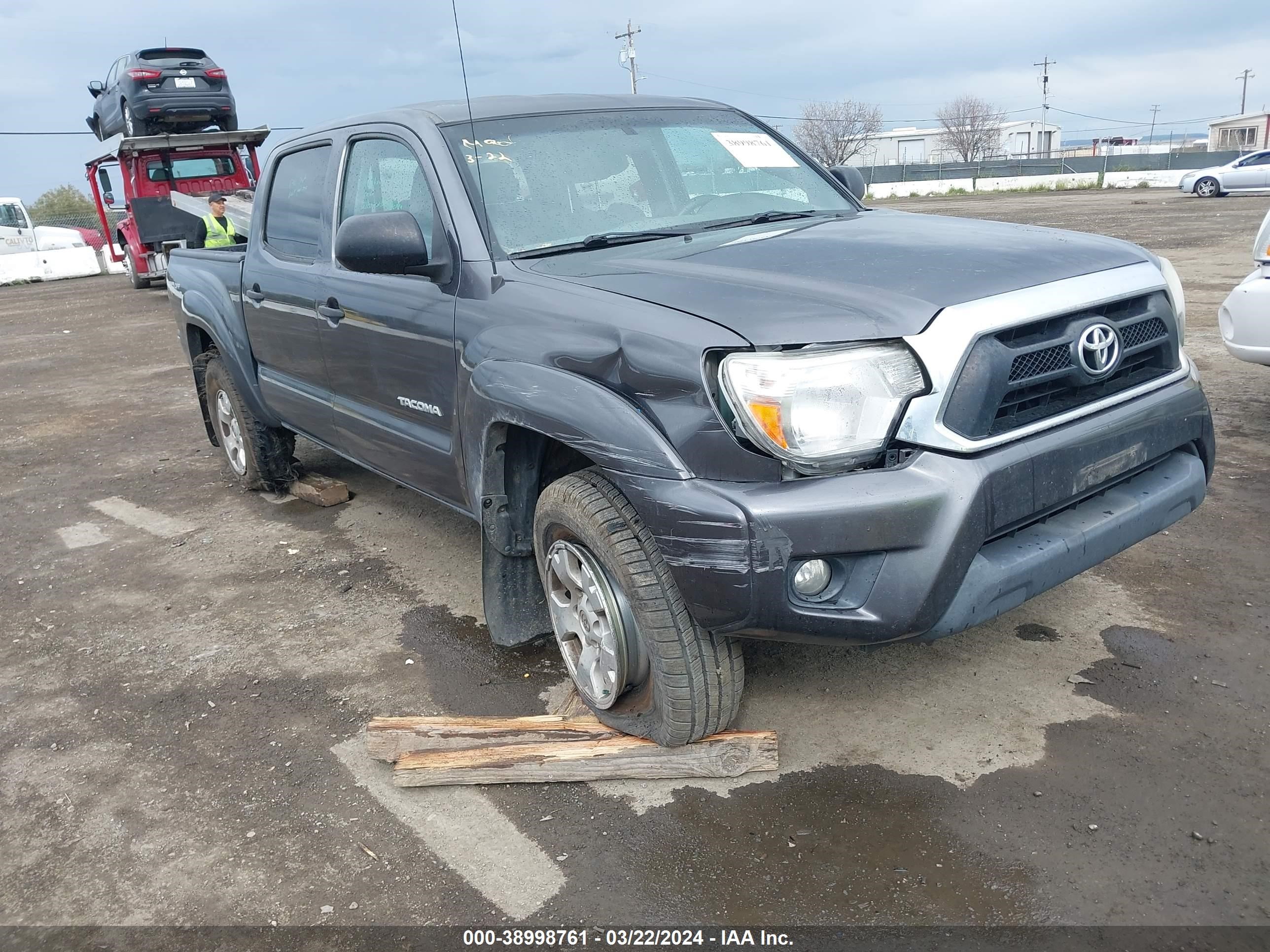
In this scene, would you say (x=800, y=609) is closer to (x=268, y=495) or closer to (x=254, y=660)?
(x=254, y=660)

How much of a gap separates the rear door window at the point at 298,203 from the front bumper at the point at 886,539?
2.34m

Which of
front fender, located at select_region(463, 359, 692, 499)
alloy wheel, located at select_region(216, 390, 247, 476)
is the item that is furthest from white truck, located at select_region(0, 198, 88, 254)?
front fender, located at select_region(463, 359, 692, 499)

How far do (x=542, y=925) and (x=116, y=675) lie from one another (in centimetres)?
223

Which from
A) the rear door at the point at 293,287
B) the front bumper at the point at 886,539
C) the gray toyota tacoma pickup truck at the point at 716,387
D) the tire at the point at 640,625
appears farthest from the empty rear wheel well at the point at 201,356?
the front bumper at the point at 886,539

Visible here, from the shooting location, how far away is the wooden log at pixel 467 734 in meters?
2.98

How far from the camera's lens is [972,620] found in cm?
250

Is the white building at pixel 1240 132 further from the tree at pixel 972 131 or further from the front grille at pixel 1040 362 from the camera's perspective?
the front grille at pixel 1040 362

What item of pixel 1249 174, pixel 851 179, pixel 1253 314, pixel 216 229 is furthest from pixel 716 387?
pixel 1249 174

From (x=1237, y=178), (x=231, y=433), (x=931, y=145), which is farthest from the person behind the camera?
(x=931, y=145)

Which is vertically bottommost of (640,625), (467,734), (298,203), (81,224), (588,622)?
(467,734)

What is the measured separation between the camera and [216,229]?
1236 cm

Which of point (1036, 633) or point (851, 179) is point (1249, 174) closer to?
point (851, 179)

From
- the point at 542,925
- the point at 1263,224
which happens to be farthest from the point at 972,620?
the point at 1263,224

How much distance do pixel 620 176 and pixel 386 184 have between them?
2.98ft
